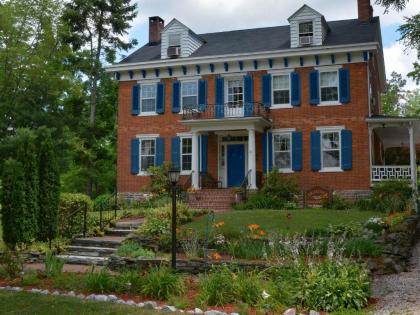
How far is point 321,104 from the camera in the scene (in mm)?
21062

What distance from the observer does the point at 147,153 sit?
2342cm

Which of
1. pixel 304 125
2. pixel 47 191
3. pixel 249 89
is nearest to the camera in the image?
pixel 47 191

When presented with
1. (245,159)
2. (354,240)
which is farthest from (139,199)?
(354,240)

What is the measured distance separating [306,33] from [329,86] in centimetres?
274

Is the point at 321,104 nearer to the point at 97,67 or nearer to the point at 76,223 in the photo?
the point at 76,223

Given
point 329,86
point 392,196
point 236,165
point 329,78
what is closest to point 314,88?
point 329,86

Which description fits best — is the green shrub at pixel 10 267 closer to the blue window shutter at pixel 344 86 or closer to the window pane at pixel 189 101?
the window pane at pixel 189 101

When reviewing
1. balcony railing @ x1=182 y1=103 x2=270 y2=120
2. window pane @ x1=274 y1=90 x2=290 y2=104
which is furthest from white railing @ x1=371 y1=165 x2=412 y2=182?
balcony railing @ x1=182 y1=103 x2=270 y2=120

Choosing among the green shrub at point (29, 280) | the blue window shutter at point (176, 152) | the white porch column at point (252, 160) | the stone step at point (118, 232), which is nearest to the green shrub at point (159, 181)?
the blue window shutter at point (176, 152)

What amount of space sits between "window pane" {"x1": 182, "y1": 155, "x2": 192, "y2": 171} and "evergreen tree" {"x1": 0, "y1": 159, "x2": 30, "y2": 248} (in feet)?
34.4

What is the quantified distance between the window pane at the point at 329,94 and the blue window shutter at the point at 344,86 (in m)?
0.33

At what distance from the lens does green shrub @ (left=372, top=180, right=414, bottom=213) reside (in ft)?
55.1

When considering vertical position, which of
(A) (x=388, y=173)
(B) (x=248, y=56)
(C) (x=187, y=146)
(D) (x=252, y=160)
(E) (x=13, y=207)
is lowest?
(E) (x=13, y=207)

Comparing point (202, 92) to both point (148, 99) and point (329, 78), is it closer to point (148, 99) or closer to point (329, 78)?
point (148, 99)
